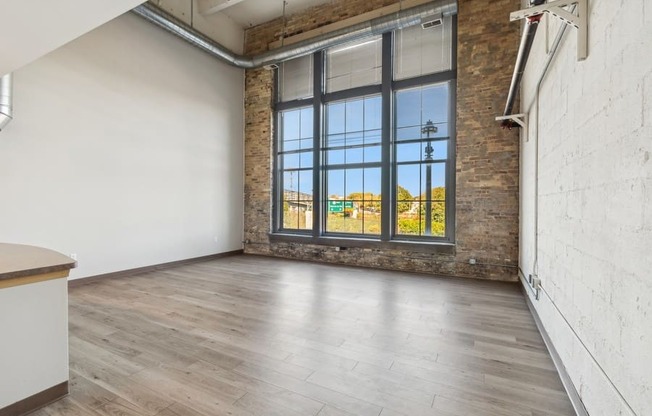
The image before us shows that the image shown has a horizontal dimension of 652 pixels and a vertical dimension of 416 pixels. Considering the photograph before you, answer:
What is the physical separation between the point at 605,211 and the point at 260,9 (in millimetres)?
7786

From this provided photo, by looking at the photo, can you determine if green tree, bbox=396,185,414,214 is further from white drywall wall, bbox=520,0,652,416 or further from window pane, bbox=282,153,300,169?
white drywall wall, bbox=520,0,652,416

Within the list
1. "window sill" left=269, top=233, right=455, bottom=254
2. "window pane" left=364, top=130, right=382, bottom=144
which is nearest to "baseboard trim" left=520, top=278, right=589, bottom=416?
"window sill" left=269, top=233, right=455, bottom=254

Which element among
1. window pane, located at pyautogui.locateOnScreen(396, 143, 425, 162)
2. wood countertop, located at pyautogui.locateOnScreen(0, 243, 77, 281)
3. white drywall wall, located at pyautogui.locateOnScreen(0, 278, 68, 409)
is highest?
window pane, located at pyautogui.locateOnScreen(396, 143, 425, 162)

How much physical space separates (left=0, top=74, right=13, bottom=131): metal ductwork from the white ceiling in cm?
416

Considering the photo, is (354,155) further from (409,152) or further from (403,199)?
(403,199)

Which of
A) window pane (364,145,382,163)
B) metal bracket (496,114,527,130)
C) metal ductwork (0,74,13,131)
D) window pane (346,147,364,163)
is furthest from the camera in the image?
window pane (346,147,364,163)

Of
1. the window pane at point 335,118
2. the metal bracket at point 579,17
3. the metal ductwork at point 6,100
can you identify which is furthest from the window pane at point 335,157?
the metal ductwork at point 6,100

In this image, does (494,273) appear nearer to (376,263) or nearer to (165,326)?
(376,263)

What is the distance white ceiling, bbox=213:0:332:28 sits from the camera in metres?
6.77

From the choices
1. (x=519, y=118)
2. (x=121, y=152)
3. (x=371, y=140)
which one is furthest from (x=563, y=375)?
(x=121, y=152)

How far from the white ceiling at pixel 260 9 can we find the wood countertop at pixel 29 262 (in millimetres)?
6226

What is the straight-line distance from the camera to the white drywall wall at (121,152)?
431 cm

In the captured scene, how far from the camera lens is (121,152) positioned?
536 centimetres

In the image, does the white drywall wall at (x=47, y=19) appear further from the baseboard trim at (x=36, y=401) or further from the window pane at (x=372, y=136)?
the window pane at (x=372, y=136)
